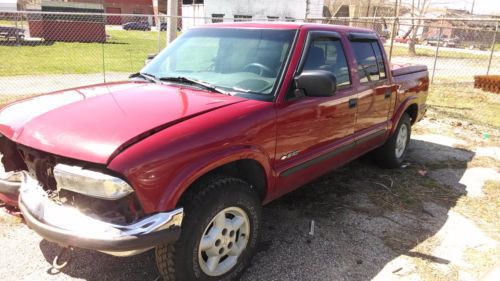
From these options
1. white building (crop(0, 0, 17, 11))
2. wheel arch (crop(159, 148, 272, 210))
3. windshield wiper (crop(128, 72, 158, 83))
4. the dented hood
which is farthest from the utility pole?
white building (crop(0, 0, 17, 11))

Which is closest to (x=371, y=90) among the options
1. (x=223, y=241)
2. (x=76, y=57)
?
(x=223, y=241)

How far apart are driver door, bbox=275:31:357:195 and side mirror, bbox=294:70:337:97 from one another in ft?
0.48

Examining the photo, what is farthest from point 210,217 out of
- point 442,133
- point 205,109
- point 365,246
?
point 442,133

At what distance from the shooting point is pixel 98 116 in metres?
2.71

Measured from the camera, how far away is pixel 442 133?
7754mm

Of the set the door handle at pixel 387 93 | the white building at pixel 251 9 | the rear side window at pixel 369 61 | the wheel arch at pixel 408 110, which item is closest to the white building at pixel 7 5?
the white building at pixel 251 9

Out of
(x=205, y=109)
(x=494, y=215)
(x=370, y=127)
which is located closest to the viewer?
(x=205, y=109)

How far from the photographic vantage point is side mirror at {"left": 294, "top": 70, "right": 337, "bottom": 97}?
125 inches

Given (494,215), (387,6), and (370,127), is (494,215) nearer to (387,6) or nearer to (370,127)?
(370,127)

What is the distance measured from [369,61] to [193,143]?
2.80m

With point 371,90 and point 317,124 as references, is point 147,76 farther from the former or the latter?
point 371,90

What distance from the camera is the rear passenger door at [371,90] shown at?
4.39 metres

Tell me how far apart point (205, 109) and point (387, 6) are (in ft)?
169

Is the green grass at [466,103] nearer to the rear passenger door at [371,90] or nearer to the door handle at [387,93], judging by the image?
the door handle at [387,93]
